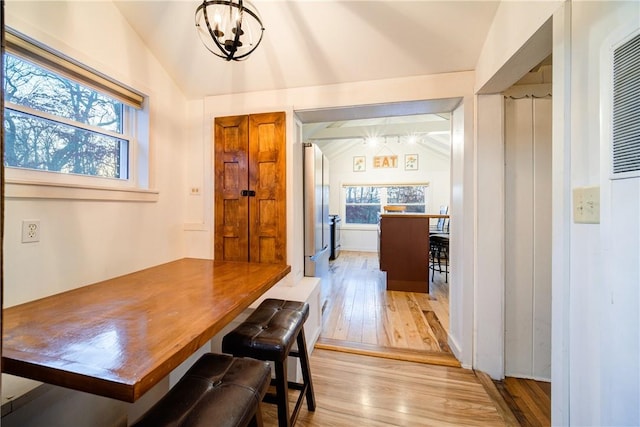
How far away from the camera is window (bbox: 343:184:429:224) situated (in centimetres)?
644

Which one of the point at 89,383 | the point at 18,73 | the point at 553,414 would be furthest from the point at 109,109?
the point at 553,414

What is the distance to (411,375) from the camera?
1.86 meters

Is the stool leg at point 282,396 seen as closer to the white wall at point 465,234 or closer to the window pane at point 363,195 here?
the white wall at point 465,234

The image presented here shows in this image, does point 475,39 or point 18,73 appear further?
point 475,39

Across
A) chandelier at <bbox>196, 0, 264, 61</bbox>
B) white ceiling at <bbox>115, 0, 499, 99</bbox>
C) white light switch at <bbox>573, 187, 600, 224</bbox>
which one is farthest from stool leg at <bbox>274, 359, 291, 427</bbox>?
white ceiling at <bbox>115, 0, 499, 99</bbox>

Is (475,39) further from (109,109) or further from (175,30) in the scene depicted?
(109,109)

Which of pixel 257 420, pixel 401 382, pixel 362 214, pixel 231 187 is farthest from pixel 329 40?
pixel 362 214

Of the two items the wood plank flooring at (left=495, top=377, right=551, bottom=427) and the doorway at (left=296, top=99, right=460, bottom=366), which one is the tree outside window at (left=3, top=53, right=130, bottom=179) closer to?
the doorway at (left=296, top=99, right=460, bottom=366)

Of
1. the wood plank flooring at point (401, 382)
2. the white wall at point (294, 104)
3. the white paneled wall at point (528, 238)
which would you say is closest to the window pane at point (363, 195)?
the wood plank flooring at point (401, 382)

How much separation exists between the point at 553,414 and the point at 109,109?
302cm

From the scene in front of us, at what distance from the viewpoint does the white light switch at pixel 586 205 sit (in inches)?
35.8

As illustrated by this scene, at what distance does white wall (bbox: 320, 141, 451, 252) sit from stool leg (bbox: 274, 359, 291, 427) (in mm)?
5697

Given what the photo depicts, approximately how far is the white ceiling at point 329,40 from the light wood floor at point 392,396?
2209mm

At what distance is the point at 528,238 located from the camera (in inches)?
72.4
